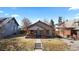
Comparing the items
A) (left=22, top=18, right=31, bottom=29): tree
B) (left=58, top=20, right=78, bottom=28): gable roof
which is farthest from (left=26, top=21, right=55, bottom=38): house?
(left=58, top=20, right=78, bottom=28): gable roof

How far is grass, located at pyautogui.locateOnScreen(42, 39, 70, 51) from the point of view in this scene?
3.06 metres

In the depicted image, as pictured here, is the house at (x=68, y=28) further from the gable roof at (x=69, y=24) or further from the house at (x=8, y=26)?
the house at (x=8, y=26)

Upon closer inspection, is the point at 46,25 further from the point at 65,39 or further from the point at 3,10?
the point at 3,10

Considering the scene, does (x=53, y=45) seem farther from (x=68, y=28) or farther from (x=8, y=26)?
(x=8, y=26)

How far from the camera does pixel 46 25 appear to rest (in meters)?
3.07

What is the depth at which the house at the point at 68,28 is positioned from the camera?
3053 mm

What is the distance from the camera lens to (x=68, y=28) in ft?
10.0

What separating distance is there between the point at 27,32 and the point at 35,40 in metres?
0.16

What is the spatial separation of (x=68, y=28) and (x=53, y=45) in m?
0.31

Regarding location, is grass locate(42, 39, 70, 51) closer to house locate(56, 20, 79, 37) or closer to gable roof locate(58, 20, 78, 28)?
house locate(56, 20, 79, 37)

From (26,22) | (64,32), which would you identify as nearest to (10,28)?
(26,22)

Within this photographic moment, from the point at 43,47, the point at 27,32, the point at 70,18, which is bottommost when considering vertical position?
the point at 43,47

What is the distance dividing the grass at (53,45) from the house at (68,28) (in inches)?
5.0
